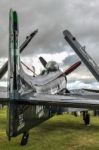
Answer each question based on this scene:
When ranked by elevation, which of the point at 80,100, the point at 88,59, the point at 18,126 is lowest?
the point at 18,126

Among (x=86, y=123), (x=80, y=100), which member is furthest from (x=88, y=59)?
(x=86, y=123)

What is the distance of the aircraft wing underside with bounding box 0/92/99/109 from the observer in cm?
1243

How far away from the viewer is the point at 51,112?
20.4m

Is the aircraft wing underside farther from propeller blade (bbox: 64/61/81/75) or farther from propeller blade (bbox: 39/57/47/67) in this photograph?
propeller blade (bbox: 39/57/47/67)

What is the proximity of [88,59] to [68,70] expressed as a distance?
19018 mm

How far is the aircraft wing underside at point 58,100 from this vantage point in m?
12.4

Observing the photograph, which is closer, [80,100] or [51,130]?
[80,100]

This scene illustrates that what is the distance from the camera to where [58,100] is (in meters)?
13.1

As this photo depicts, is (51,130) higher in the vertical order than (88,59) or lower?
lower

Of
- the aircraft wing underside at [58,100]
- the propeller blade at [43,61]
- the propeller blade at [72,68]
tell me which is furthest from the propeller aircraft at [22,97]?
the propeller blade at [43,61]

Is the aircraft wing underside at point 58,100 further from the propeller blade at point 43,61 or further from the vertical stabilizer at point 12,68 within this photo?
the propeller blade at point 43,61

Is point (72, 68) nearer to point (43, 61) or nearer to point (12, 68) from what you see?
point (43, 61)

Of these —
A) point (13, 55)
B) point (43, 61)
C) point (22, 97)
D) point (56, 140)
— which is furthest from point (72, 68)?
point (22, 97)

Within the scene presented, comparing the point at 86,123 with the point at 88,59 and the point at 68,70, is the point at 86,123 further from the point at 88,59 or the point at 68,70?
the point at 88,59
